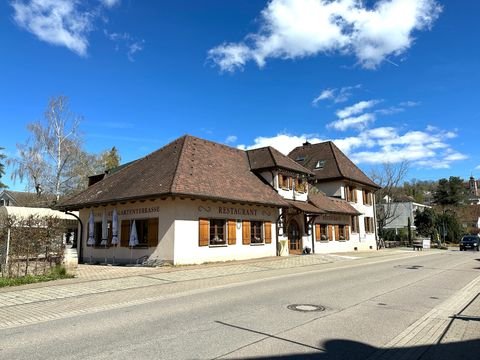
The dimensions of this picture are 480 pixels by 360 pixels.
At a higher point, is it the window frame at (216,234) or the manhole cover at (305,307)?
the window frame at (216,234)

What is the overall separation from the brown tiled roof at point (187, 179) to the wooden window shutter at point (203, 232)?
1516mm

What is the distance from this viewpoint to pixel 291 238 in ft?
92.6

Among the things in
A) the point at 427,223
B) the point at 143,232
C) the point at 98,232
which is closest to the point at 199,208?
the point at 143,232

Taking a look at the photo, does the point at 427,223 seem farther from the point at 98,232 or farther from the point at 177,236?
the point at 98,232

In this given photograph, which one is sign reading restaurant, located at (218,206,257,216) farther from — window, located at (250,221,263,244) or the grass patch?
the grass patch

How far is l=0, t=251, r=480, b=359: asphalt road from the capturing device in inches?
221

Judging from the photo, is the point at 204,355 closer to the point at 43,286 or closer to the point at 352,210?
the point at 43,286

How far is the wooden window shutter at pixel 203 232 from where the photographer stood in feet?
67.3

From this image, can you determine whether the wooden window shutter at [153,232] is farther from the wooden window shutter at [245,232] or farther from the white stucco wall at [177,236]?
the wooden window shutter at [245,232]

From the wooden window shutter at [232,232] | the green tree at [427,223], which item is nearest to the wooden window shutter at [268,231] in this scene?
the wooden window shutter at [232,232]

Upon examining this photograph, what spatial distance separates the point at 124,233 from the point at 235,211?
6.36 meters

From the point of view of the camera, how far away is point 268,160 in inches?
1113

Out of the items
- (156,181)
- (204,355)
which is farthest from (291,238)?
(204,355)

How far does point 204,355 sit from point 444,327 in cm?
455
